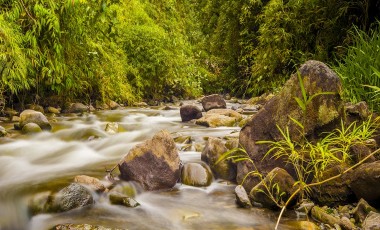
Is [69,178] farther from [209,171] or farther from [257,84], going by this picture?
[257,84]

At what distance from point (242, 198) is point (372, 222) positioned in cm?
96

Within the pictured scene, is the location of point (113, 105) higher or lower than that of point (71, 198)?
higher

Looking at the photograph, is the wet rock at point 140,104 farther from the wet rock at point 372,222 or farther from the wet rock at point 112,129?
the wet rock at point 372,222

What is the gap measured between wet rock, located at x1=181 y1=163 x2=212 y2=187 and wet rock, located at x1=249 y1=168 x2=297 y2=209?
66 cm

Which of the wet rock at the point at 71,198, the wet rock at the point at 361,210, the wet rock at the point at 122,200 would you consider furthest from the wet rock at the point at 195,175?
the wet rock at the point at 361,210

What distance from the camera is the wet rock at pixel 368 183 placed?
2.49 meters

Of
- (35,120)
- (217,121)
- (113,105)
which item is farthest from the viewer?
(113,105)

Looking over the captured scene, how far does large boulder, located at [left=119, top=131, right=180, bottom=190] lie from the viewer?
10.7 feet

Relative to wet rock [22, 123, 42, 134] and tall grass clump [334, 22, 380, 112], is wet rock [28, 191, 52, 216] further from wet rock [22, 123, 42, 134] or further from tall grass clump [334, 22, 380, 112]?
tall grass clump [334, 22, 380, 112]

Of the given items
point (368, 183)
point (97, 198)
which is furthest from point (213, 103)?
point (368, 183)

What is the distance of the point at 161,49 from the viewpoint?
10438 mm

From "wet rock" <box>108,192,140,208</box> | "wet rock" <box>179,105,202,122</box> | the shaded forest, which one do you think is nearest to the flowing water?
"wet rock" <box>108,192,140,208</box>

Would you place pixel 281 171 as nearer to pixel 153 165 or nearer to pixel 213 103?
pixel 153 165

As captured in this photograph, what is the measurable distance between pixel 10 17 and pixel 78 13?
1.32 m
